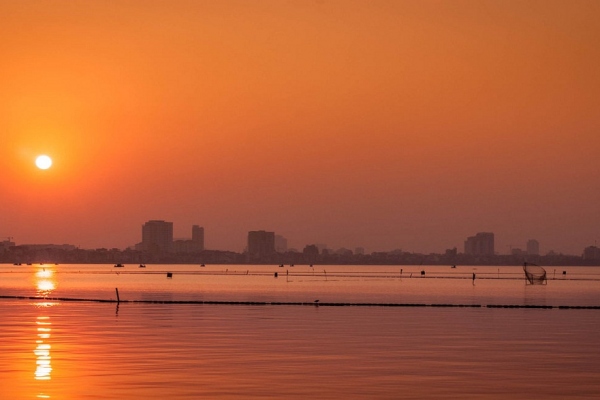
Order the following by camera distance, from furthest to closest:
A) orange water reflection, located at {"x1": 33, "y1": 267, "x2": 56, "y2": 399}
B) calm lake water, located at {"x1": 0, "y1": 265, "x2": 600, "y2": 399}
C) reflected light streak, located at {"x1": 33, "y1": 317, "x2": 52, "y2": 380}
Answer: reflected light streak, located at {"x1": 33, "y1": 317, "x2": 52, "y2": 380} → orange water reflection, located at {"x1": 33, "y1": 267, "x2": 56, "y2": 399} → calm lake water, located at {"x1": 0, "y1": 265, "x2": 600, "y2": 399}

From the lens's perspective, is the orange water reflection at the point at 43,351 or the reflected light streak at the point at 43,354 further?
the reflected light streak at the point at 43,354

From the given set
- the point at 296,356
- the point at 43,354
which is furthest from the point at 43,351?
the point at 296,356

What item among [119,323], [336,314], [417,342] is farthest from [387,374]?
[336,314]

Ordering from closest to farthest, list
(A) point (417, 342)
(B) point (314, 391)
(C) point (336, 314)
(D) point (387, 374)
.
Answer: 1. (B) point (314, 391)
2. (D) point (387, 374)
3. (A) point (417, 342)
4. (C) point (336, 314)

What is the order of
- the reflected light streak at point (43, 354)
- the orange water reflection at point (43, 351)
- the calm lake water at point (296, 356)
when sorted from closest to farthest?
the calm lake water at point (296, 356) → the orange water reflection at point (43, 351) → the reflected light streak at point (43, 354)

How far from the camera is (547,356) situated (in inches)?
2151

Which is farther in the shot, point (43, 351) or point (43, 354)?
point (43, 351)

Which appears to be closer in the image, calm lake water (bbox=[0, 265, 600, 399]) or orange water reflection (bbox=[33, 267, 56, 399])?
calm lake water (bbox=[0, 265, 600, 399])

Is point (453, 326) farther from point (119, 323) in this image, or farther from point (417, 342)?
point (119, 323)

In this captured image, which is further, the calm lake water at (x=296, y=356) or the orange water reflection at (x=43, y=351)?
the orange water reflection at (x=43, y=351)

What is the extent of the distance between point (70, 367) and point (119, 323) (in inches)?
1373

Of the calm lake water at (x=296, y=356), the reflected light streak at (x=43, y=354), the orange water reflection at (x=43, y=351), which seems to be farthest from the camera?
the reflected light streak at (x=43, y=354)

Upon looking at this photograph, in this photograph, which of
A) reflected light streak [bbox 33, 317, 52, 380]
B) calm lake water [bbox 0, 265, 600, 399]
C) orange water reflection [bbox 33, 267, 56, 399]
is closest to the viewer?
calm lake water [bbox 0, 265, 600, 399]

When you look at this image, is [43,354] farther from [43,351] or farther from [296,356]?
[296,356]
